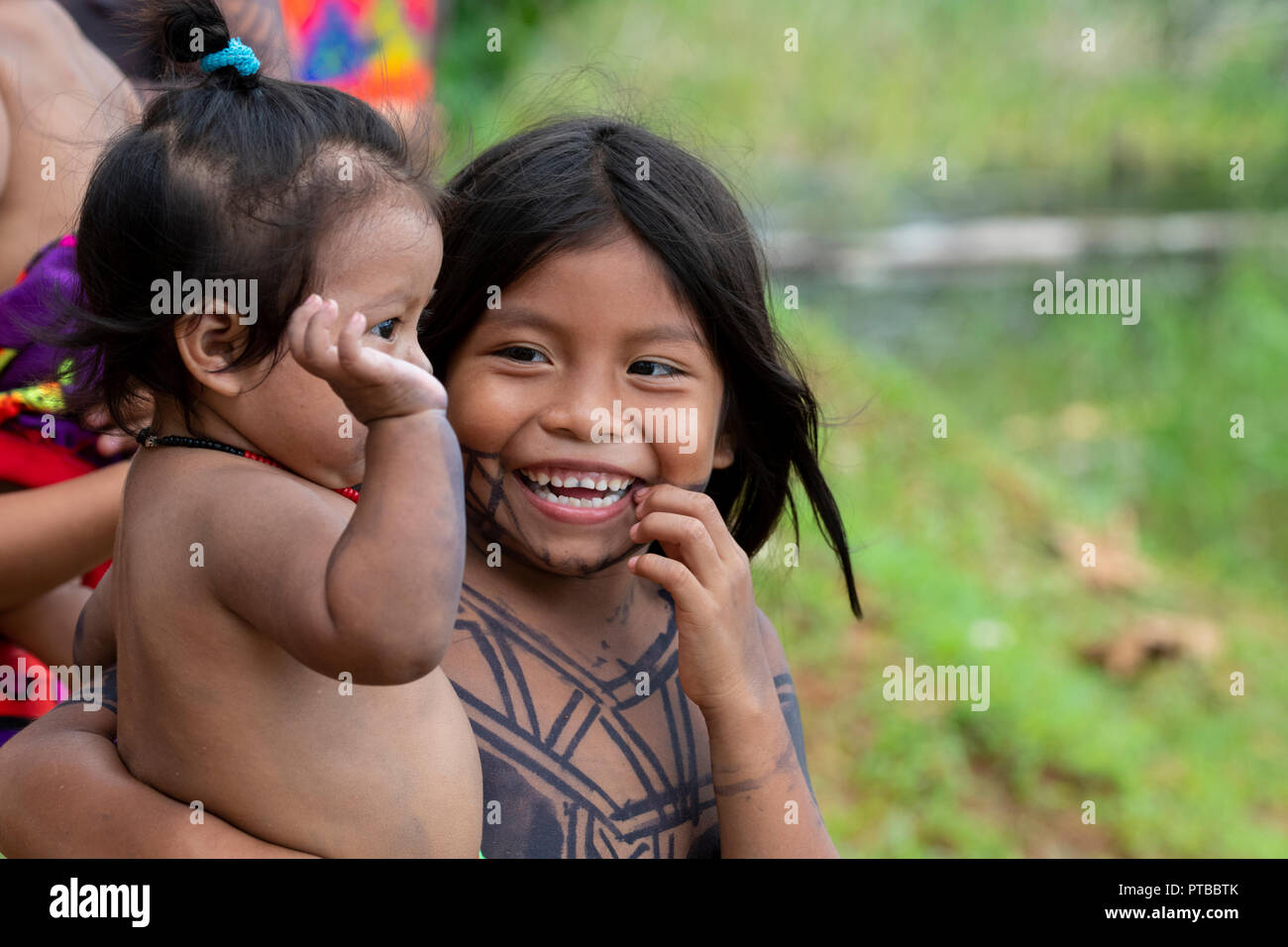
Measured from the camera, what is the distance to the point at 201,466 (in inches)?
60.5

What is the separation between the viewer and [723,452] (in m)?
2.15

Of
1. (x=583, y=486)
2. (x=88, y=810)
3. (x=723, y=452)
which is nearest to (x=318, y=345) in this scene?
(x=583, y=486)

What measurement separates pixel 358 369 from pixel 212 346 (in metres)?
0.27

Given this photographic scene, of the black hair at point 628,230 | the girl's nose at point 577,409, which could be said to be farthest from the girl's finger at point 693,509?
the black hair at point 628,230

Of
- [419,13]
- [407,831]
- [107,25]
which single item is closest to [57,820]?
[407,831]

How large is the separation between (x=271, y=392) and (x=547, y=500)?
18.3 inches

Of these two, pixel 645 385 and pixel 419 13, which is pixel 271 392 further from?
pixel 419 13

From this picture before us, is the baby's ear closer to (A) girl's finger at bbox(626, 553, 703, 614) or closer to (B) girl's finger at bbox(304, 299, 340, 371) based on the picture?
(B) girl's finger at bbox(304, 299, 340, 371)

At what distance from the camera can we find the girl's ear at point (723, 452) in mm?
2139

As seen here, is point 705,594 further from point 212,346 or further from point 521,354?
point 212,346

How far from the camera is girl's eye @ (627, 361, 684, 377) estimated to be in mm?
1901

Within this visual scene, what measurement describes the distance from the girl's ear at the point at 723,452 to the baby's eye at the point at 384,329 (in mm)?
703

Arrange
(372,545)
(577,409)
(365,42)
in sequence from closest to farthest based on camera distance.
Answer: (372,545), (577,409), (365,42)

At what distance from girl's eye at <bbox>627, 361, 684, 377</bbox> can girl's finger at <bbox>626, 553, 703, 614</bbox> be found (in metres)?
0.26
